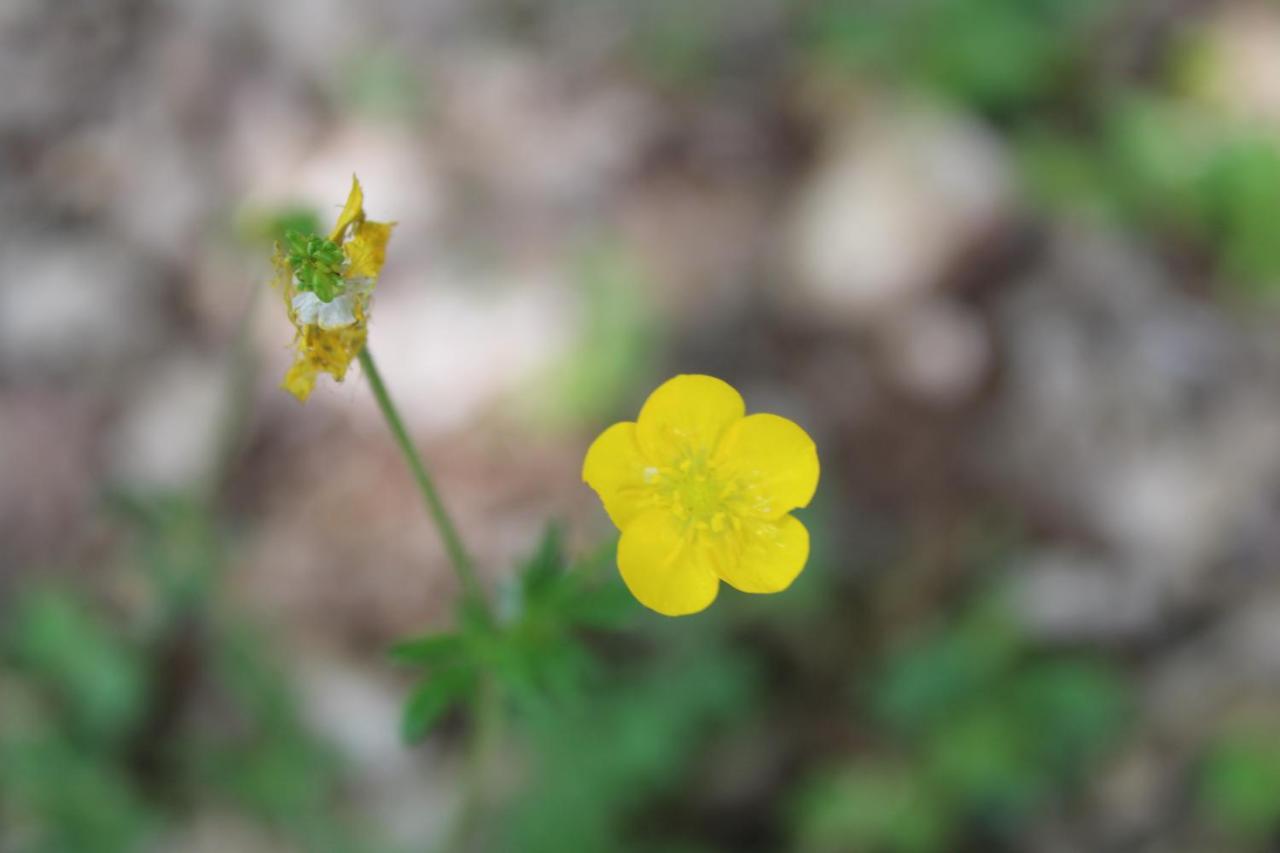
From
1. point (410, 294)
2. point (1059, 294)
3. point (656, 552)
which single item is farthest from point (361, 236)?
point (1059, 294)

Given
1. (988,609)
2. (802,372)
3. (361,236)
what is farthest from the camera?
(802,372)

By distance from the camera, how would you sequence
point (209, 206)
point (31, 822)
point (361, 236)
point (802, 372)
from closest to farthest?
1. point (361, 236)
2. point (31, 822)
3. point (802, 372)
4. point (209, 206)

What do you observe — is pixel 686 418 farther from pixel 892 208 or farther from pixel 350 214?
pixel 892 208

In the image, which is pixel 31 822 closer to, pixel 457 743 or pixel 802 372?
pixel 457 743

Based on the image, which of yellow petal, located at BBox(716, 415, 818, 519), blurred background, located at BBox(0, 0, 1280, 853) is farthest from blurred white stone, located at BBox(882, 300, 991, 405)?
yellow petal, located at BBox(716, 415, 818, 519)

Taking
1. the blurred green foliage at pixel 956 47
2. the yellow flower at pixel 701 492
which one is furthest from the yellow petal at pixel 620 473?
the blurred green foliage at pixel 956 47

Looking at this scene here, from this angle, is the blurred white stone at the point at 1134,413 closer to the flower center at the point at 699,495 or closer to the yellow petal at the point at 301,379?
the flower center at the point at 699,495

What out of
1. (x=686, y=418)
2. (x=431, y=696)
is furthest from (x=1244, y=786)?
(x=431, y=696)
